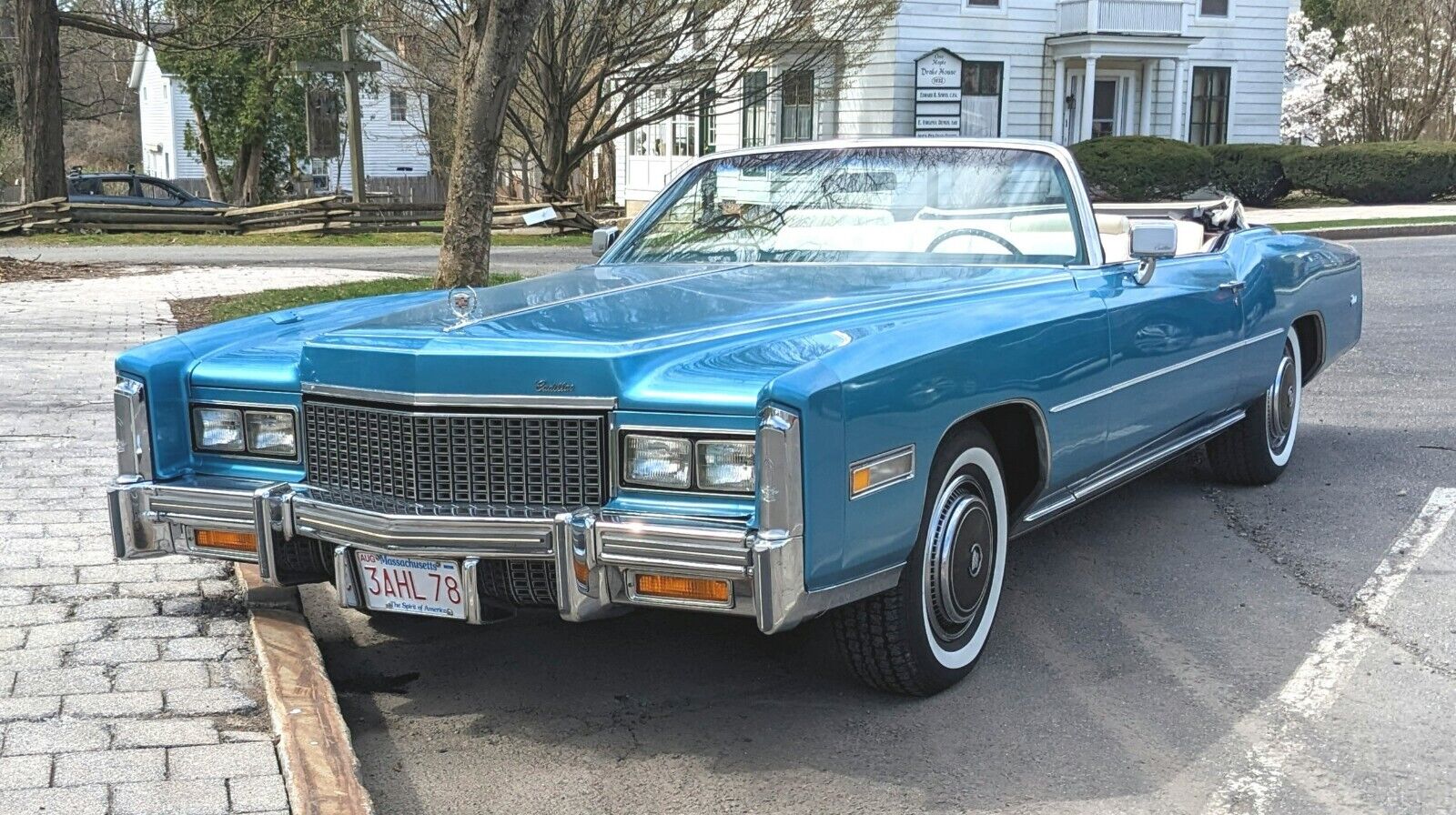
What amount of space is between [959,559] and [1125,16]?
32.7m

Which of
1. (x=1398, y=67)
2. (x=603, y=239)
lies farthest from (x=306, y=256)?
(x=1398, y=67)

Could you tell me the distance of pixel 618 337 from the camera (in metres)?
3.78

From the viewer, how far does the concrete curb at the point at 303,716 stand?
10.7 feet

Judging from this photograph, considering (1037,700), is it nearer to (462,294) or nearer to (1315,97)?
(462,294)

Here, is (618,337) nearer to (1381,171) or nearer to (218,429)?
(218,429)

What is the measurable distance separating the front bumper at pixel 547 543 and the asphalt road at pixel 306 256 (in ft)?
46.2

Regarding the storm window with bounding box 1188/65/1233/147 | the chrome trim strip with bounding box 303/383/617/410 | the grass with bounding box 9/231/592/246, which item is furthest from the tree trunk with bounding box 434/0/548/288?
the storm window with bounding box 1188/65/1233/147

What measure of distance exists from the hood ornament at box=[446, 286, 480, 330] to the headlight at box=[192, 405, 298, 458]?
548mm

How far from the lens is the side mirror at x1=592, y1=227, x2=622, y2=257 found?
596 cm

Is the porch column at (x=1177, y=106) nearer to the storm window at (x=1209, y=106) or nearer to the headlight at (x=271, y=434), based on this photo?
the storm window at (x=1209, y=106)

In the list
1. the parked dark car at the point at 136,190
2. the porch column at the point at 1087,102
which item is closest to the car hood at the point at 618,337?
the parked dark car at the point at 136,190

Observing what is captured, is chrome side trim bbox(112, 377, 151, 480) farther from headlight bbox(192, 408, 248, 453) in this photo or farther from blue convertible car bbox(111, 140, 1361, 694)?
headlight bbox(192, 408, 248, 453)

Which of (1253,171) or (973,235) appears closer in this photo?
(973,235)

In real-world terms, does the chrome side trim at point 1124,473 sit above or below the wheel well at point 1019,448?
below
